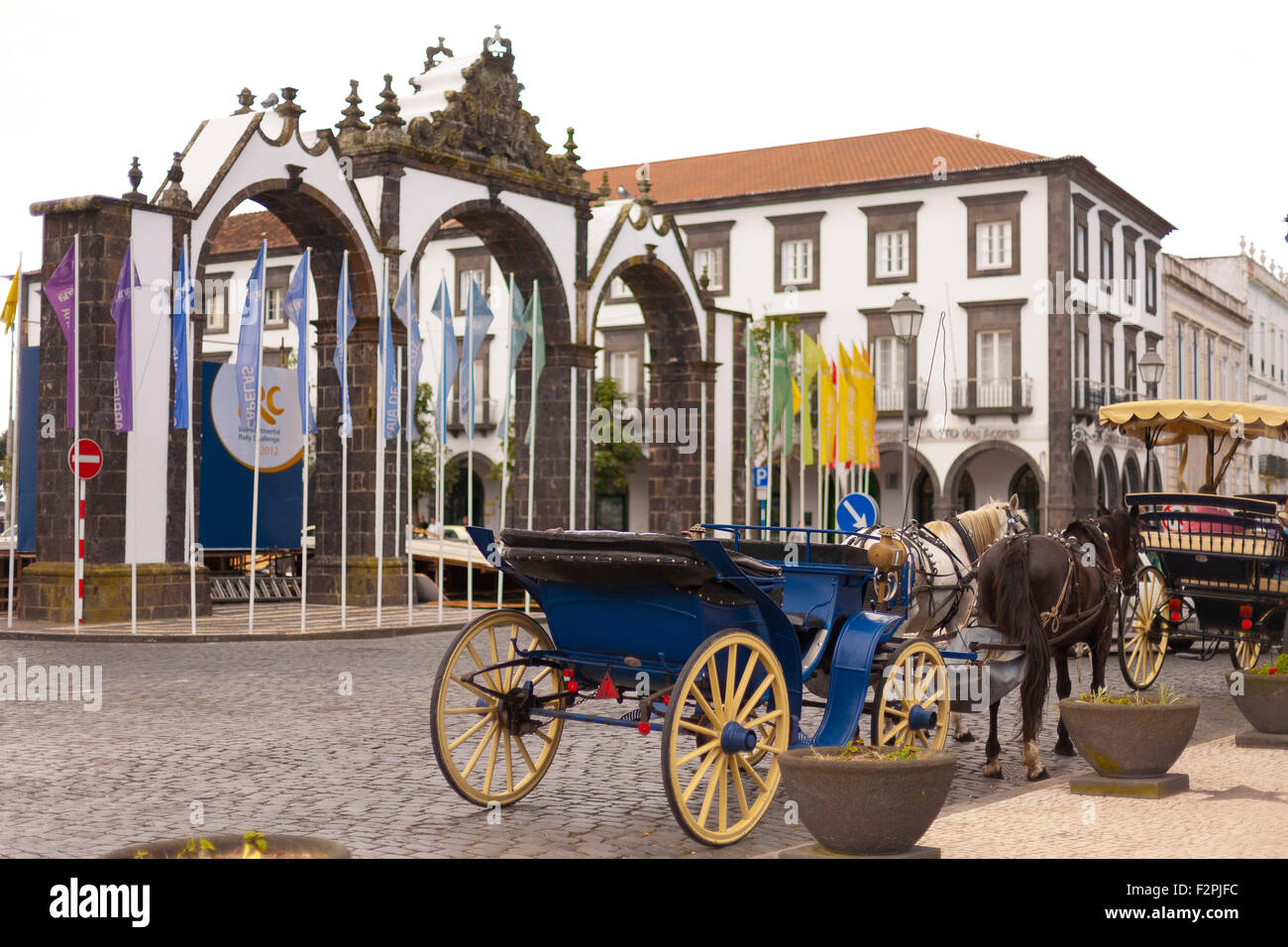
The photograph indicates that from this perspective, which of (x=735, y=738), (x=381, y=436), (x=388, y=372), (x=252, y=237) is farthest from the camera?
(x=252, y=237)

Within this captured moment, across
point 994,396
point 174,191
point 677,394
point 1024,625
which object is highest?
point 174,191

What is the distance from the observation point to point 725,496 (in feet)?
100

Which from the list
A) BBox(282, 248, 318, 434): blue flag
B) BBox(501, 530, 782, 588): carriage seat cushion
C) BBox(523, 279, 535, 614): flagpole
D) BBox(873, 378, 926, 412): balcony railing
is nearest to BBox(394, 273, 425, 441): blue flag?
BBox(523, 279, 535, 614): flagpole

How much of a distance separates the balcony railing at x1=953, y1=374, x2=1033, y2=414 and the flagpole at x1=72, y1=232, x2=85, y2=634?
29927 millimetres

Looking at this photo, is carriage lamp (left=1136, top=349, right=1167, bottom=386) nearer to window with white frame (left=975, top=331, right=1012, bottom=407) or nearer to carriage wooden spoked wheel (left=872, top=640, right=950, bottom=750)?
carriage wooden spoked wheel (left=872, top=640, right=950, bottom=750)

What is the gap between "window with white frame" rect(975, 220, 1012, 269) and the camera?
44.1 meters

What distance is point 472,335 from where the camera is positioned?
21438mm

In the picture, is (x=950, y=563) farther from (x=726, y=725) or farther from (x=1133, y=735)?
(x=726, y=725)

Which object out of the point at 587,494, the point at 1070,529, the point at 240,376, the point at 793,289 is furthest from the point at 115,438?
the point at 793,289

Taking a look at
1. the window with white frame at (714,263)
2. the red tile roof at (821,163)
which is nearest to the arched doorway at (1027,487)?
the red tile roof at (821,163)

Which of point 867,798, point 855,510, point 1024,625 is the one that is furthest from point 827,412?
point 867,798

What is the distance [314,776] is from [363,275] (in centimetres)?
1498

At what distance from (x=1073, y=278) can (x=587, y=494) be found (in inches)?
902

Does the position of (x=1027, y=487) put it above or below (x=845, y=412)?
below
